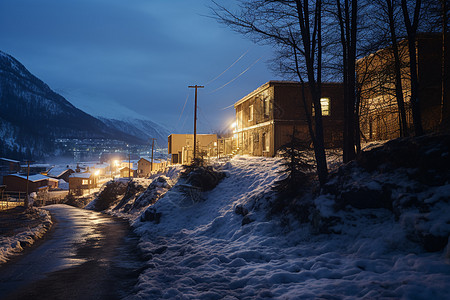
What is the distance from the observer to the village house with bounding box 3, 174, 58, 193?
6106cm

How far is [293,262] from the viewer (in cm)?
684

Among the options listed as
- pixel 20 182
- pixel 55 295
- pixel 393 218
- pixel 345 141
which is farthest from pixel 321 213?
pixel 20 182

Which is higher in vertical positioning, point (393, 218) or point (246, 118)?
point (246, 118)

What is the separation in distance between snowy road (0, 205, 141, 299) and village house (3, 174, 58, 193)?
6105 cm

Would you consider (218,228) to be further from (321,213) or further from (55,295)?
(55,295)

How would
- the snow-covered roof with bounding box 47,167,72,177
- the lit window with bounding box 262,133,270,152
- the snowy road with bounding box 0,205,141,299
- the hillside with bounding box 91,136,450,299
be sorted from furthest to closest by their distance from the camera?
the snow-covered roof with bounding box 47,167,72,177 → the lit window with bounding box 262,133,270,152 → the snowy road with bounding box 0,205,141,299 → the hillside with bounding box 91,136,450,299

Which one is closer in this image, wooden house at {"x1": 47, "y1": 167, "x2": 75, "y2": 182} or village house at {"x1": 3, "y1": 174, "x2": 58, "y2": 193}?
village house at {"x1": 3, "y1": 174, "x2": 58, "y2": 193}

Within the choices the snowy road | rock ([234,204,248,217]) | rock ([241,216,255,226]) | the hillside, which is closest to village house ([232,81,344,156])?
rock ([234,204,248,217])

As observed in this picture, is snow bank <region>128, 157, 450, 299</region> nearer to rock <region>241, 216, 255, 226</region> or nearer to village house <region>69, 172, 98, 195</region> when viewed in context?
rock <region>241, 216, 255, 226</region>

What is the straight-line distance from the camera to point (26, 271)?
9.50 meters

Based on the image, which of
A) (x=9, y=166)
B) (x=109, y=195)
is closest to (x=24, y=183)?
(x=109, y=195)

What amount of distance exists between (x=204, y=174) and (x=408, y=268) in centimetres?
1533

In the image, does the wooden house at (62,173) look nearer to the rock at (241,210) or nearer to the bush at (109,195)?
the bush at (109,195)

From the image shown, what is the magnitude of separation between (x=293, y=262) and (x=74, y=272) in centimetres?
752
